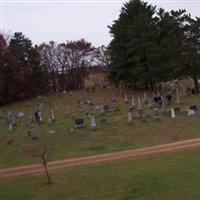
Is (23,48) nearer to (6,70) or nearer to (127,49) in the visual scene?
(6,70)

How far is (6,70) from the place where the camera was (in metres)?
51.8

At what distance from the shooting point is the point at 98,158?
23.0m

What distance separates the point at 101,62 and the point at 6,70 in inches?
667

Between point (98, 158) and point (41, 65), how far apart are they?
36.0 m

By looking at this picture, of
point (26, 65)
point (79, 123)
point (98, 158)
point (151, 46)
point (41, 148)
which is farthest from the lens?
point (26, 65)

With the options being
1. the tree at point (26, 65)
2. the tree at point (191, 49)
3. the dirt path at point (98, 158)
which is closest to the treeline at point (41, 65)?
the tree at point (26, 65)

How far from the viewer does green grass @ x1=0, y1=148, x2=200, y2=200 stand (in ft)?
51.1

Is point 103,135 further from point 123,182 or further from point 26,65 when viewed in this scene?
point 26,65

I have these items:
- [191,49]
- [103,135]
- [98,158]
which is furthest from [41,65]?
[98,158]

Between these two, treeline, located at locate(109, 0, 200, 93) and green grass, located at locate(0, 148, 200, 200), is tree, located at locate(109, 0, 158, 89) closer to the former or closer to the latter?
treeline, located at locate(109, 0, 200, 93)

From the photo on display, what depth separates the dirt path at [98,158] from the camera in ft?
72.2

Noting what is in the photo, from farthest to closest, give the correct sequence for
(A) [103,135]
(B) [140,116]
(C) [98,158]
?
(B) [140,116]
(A) [103,135]
(C) [98,158]

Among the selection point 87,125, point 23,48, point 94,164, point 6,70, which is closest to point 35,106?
point 6,70

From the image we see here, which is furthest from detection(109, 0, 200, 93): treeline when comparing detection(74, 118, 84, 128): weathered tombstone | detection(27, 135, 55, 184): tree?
detection(27, 135, 55, 184): tree
